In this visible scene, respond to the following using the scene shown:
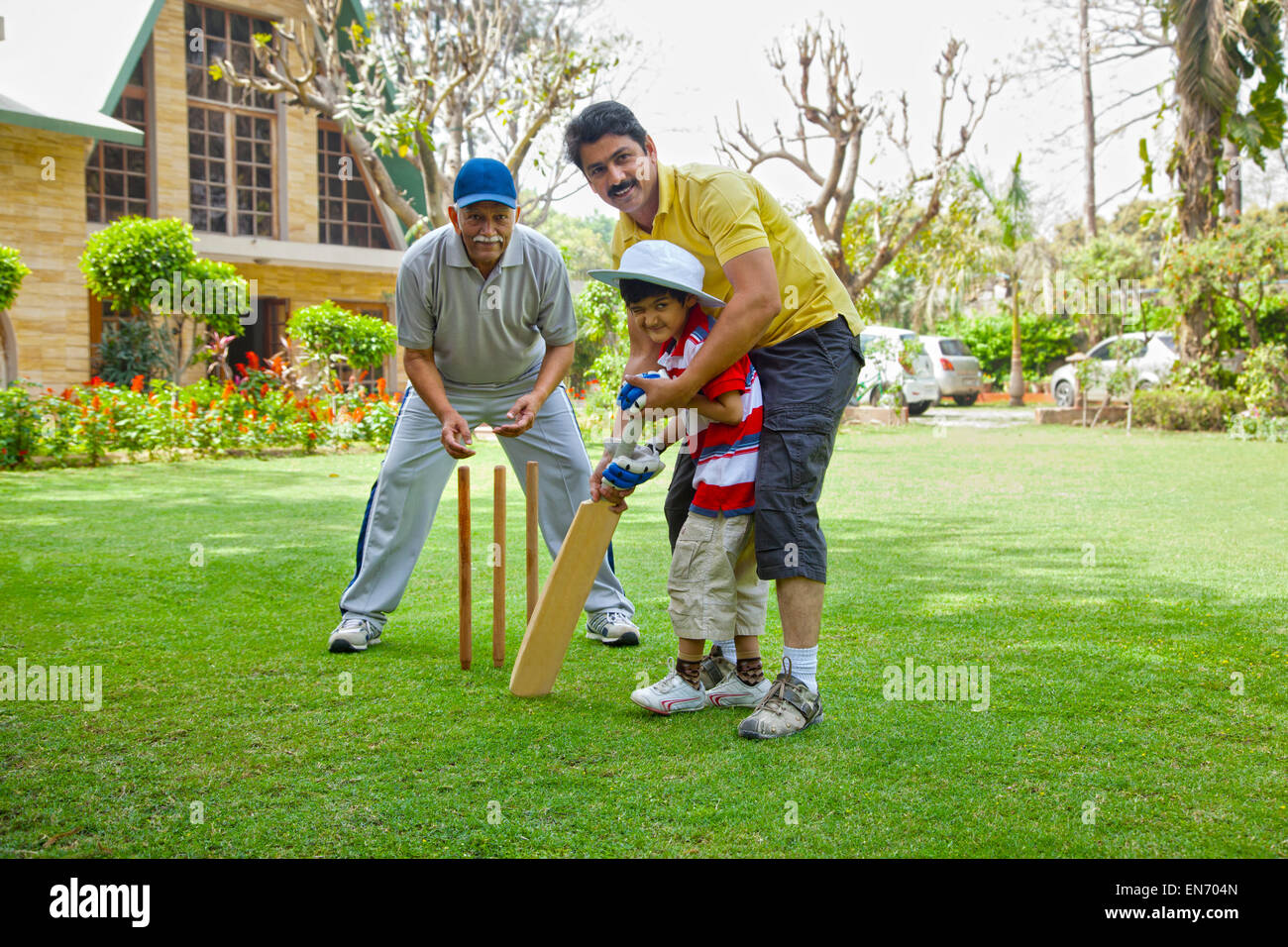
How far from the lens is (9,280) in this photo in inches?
470

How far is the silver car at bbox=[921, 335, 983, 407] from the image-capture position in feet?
87.4

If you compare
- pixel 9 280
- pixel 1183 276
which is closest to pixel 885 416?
pixel 1183 276

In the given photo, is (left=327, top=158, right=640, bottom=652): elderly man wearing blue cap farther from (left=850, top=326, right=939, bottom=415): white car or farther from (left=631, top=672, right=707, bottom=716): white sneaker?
(left=850, top=326, right=939, bottom=415): white car

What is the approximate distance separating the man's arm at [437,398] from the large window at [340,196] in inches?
809

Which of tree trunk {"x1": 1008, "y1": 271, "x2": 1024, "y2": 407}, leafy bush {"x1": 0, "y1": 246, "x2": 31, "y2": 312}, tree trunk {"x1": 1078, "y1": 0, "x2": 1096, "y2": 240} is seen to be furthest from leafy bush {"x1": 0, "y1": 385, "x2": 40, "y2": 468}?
tree trunk {"x1": 1078, "y1": 0, "x2": 1096, "y2": 240}

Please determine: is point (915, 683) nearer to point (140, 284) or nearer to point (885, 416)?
point (140, 284)

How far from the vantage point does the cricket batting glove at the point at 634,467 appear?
11.3ft

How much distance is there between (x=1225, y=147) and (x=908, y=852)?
2029cm

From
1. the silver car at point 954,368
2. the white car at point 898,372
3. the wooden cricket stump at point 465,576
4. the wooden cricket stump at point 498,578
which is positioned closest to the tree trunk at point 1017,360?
the silver car at point 954,368

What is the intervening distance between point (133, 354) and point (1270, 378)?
695 inches

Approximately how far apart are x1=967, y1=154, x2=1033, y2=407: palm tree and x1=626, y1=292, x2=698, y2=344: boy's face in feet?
84.4

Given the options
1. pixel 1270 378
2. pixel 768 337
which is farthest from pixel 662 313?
pixel 1270 378

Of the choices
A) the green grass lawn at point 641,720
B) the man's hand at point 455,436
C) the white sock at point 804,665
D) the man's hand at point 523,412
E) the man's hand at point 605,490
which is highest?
the man's hand at point 523,412

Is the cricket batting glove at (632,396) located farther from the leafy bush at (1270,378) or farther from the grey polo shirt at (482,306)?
the leafy bush at (1270,378)
